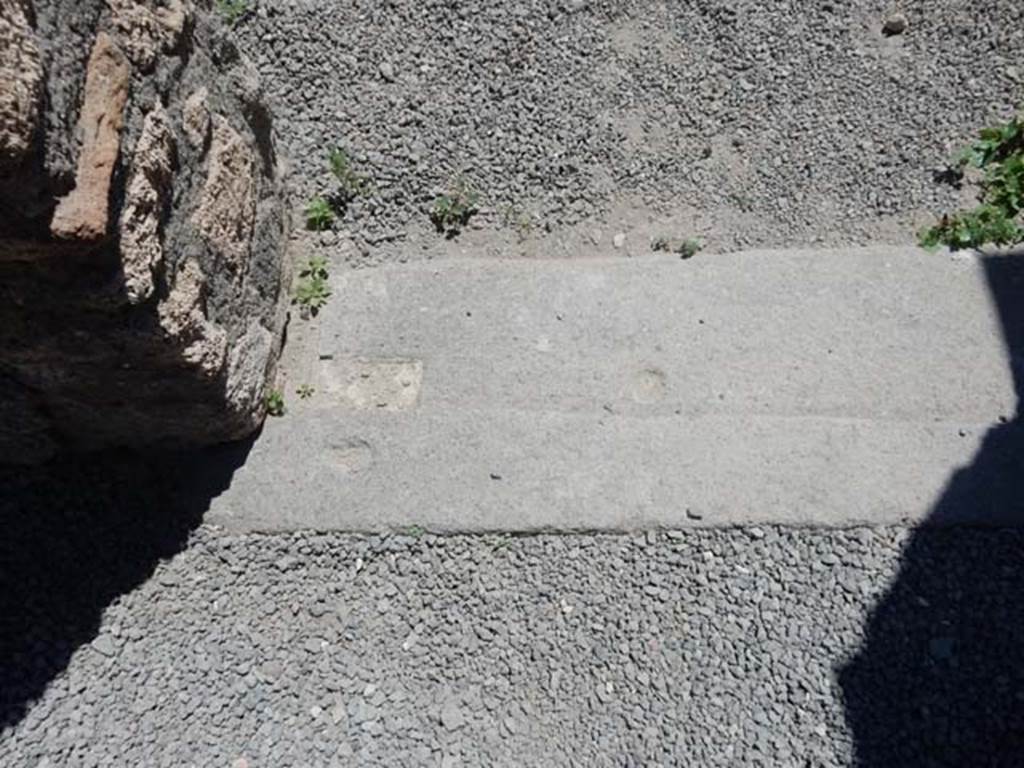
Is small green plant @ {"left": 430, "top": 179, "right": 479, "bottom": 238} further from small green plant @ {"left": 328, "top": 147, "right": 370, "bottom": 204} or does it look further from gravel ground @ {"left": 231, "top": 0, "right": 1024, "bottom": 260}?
small green plant @ {"left": 328, "top": 147, "right": 370, "bottom": 204}

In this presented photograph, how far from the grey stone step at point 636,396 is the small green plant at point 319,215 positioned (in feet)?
0.89

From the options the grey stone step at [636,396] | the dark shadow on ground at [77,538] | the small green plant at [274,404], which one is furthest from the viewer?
the small green plant at [274,404]

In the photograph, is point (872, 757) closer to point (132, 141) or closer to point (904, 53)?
point (132, 141)

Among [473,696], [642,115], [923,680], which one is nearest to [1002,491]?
[923,680]

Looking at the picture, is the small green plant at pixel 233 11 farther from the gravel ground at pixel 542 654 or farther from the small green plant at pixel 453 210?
the gravel ground at pixel 542 654

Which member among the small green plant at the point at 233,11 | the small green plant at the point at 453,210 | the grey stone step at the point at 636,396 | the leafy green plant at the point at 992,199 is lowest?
the grey stone step at the point at 636,396

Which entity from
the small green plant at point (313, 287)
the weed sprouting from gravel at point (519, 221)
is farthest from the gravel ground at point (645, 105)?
the small green plant at point (313, 287)

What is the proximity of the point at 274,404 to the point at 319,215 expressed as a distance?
0.82 metres

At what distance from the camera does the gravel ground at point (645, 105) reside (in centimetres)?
361

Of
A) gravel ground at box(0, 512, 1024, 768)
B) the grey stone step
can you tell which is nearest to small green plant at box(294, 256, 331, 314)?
the grey stone step

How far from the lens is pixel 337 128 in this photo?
148 inches

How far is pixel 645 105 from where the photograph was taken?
150 inches

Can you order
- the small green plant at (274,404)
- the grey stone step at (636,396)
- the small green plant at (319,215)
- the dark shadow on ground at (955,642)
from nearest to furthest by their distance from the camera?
the dark shadow on ground at (955,642)
the grey stone step at (636,396)
the small green plant at (274,404)
the small green plant at (319,215)

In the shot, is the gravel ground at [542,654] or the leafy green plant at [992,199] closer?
the gravel ground at [542,654]
